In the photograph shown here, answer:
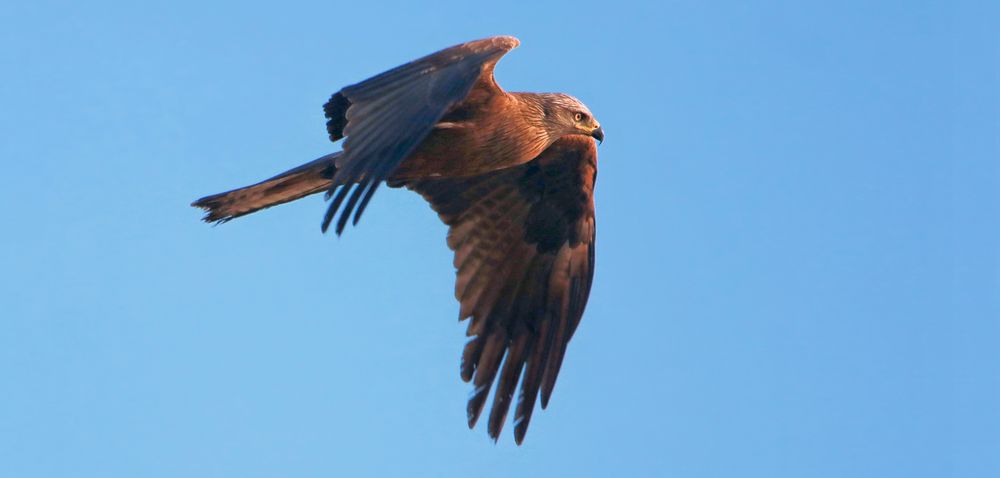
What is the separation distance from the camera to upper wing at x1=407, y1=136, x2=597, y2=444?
1076 cm

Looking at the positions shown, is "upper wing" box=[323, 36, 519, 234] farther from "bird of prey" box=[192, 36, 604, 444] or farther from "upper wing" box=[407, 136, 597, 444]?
"upper wing" box=[407, 136, 597, 444]

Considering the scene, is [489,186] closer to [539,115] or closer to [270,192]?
[539,115]

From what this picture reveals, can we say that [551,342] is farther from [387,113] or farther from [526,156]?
[387,113]

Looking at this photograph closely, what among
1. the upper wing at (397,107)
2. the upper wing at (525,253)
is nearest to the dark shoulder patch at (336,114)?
the upper wing at (397,107)

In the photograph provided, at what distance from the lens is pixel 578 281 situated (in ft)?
36.7

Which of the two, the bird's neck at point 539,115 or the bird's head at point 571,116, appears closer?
the bird's neck at point 539,115

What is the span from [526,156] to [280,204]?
65.6 inches

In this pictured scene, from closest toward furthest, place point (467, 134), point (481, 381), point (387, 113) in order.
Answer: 1. point (387, 113)
2. point (467, 134)
3. point (481, 381)

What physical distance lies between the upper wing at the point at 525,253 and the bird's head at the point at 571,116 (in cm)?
20

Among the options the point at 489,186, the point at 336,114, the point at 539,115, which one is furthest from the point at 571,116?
the point at 336,114

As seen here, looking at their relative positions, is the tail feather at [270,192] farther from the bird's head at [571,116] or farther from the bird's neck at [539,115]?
the bird's head at [571,116]

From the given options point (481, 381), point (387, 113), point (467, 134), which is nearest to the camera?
point (387, 113)

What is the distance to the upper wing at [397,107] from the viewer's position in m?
8.49

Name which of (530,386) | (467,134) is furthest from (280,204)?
(530,386)
